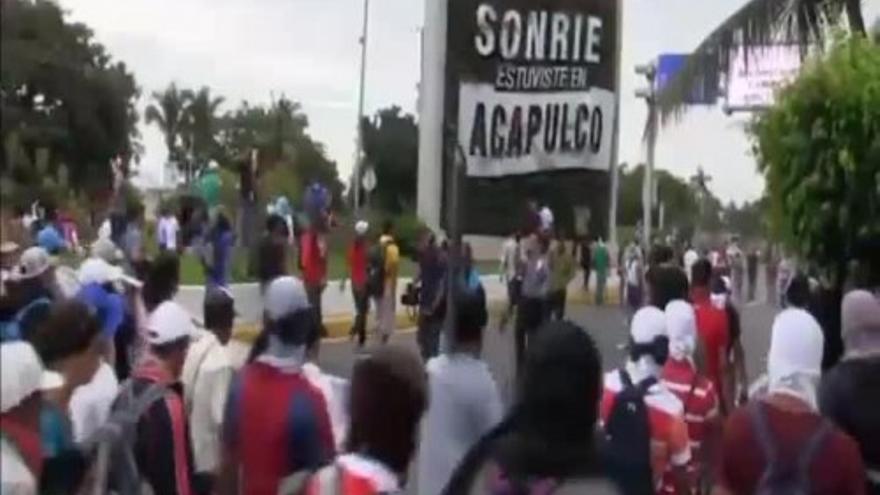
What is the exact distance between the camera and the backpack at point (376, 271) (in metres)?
28.3

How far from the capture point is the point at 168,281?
11.6 m

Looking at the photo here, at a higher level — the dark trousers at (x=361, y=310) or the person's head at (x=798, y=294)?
the person's head at (x=798, y=294)

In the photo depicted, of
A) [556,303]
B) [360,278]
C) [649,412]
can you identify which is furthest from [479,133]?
[360,278]

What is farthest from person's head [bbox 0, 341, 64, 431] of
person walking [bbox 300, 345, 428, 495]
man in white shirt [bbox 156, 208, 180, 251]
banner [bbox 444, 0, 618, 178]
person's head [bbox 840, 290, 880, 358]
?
man in white shirt [bbox 156, 208, 180, 251]

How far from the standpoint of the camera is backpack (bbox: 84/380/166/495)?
7996 millimetres

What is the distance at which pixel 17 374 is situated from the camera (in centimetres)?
649

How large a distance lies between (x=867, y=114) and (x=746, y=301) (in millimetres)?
36926

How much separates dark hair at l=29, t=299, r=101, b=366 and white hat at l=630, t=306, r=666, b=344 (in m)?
2.72

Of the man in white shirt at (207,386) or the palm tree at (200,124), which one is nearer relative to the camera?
the man in white shirt at (207,386)

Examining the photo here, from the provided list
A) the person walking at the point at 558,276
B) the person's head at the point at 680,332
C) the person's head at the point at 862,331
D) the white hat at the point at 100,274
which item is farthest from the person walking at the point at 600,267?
the person's head at the point at 862,331

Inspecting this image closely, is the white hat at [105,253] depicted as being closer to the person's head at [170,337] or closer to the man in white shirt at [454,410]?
the man in white shirt at [454,410]

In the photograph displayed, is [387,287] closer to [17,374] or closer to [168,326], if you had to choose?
[168,326]

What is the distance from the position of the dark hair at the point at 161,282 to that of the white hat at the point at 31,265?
22.1 inches

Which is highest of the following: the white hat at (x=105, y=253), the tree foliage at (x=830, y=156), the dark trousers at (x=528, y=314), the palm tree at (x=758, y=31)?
the palm tree at (x=758, y=31)
